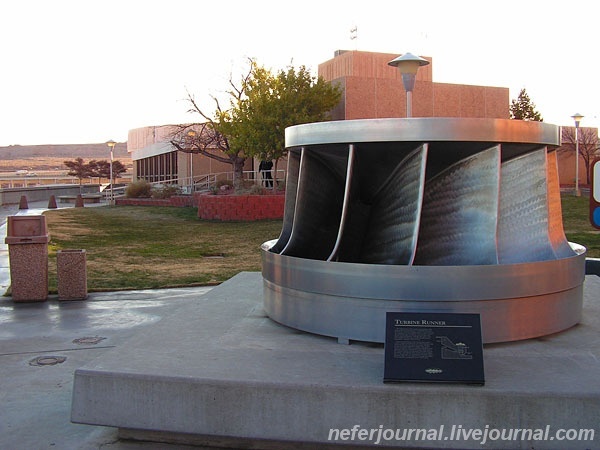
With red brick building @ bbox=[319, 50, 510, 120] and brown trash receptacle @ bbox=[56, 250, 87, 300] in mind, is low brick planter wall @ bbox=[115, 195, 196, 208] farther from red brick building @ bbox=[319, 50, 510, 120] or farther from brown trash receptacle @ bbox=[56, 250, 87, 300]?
brown trash receptacle @ bbox=[56, 250, 87, 300]

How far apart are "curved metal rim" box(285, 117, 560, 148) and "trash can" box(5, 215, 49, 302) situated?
646cm

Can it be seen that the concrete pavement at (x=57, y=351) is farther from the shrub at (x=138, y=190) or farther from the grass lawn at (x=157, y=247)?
the shrub at (x=138, y=190)

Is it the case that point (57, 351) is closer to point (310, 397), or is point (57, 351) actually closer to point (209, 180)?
point (310, 397)

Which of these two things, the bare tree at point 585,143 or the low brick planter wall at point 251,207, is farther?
the bare tree at point 585,143

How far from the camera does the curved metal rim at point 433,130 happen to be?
19.6 feet

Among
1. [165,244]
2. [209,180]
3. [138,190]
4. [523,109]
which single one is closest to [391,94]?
[209,180]

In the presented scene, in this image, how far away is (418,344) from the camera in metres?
4.93

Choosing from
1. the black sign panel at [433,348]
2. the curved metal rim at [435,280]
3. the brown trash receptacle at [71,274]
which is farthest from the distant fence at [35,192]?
the black sign panel at [433,348]

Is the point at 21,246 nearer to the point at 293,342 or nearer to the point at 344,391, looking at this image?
the point at 293,342

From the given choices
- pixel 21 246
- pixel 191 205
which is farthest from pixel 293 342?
pixel 191 205

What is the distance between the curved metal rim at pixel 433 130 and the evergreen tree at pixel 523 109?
5351 centimetres

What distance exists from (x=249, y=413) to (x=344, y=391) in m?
0.68

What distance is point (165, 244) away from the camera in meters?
20.3

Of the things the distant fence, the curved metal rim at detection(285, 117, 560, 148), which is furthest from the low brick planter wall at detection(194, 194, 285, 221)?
the distant fence
